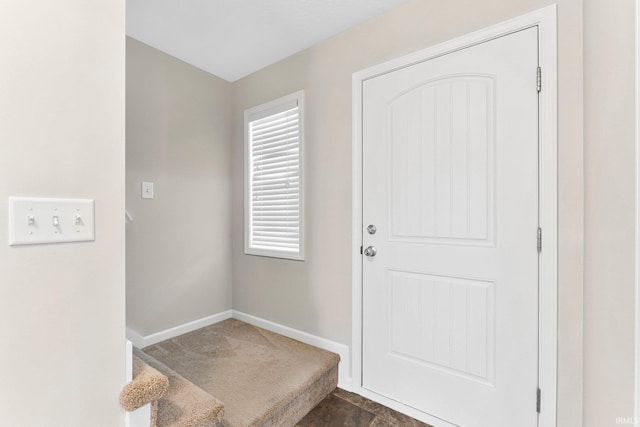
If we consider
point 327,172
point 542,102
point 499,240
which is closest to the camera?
point 542,102

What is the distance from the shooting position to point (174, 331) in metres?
2.21

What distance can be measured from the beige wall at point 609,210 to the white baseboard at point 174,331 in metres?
2.36

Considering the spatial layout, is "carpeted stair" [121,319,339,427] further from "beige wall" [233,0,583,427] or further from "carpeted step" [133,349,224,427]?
"beige wall" [233,0,583,427]

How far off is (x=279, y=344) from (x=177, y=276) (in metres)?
0.95

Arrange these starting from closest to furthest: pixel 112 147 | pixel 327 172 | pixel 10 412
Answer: pixel 10 412 → pixel 112 147 → pixel 327 172

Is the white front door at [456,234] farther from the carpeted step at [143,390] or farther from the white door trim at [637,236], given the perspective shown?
the carpeted step at [143,390]

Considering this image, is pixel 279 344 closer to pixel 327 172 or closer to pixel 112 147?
pixel 327 172

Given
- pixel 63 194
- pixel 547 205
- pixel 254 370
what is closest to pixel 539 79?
pixel 547 205

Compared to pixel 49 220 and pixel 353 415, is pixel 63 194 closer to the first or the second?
pixel 49 220

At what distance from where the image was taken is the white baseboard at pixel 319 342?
1.85m

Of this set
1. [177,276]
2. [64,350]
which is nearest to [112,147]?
[64,350]

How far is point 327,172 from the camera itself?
1972 mm

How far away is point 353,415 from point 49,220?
64.8 inches

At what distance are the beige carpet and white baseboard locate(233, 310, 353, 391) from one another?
4 cm
